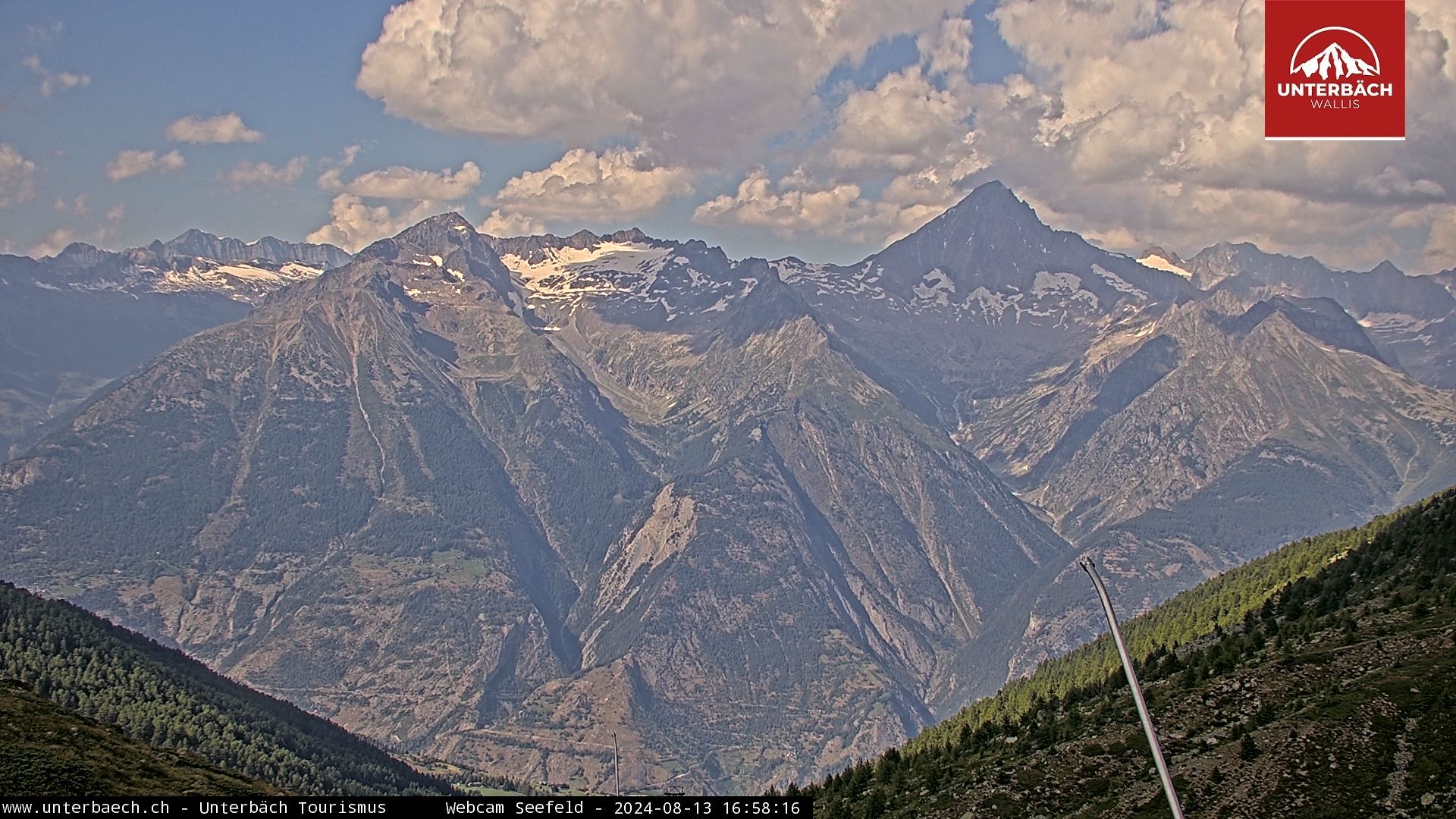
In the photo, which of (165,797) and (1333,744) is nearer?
(1333,744)

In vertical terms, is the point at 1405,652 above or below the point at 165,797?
above

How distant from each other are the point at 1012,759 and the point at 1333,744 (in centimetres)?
3157

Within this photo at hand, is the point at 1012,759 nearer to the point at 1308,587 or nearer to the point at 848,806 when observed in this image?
the point at 848,806

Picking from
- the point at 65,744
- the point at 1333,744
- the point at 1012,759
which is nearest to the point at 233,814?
the point at 65,744

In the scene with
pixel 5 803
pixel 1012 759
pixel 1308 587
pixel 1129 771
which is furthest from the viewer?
pixel 1308 587

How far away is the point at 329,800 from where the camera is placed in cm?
11631

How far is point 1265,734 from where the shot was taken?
9462 cm

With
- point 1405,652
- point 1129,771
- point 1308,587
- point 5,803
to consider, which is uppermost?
point 1308,587

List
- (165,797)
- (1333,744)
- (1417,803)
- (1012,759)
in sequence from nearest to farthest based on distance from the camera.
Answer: (1417,803) < (1333,744) < (1012,759) < (165,797)
